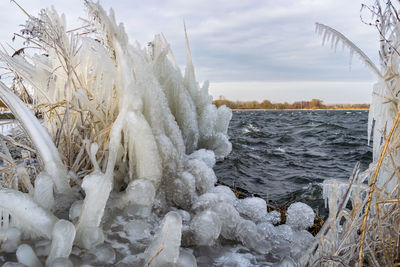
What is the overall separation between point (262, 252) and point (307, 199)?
8.05 ft

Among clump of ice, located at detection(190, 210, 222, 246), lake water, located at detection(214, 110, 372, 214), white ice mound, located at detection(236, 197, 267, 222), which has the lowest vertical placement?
lake water, located at detection(214, 110, 372, 214)

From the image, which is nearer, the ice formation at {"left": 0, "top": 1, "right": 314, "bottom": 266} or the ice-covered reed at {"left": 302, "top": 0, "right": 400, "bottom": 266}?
the ice-covered reed at {"left": 302, "top": 0, "right": 400, "bottom": 266}

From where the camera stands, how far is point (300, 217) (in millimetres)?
2486

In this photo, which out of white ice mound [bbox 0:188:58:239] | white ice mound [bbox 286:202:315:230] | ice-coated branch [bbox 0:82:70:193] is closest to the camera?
white ice mound [bbox 0:188:58:239]

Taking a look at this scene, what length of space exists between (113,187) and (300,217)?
1577 millimetres

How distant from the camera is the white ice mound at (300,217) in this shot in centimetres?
248

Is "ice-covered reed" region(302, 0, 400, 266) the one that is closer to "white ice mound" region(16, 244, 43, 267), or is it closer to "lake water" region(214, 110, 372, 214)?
"white ice mound" region(16, 244, 43, 267)

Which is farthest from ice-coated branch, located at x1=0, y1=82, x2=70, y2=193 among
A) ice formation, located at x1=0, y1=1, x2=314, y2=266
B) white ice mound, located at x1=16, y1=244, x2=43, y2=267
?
white ice mound, located at x1=16, y1=244, x2=43, y2=267

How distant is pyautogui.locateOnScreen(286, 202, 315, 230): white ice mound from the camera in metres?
2.48

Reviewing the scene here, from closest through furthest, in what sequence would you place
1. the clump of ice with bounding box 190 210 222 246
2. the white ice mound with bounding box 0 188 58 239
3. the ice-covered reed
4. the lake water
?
the ice-covered reed, the white ice mound with bounding box 0 188 58 239, the clump of ice with bounding box 190 210 222 246, the lake water

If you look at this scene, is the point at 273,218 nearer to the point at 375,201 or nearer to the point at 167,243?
the point at 375,201

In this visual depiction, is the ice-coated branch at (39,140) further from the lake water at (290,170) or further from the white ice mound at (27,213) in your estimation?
the lake water at (290,170)

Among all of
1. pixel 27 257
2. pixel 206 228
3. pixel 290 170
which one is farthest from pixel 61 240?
pixel 290 170

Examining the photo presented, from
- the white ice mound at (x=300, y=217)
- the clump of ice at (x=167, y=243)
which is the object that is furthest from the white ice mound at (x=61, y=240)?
the white ice mound at (x=300, y=217)
